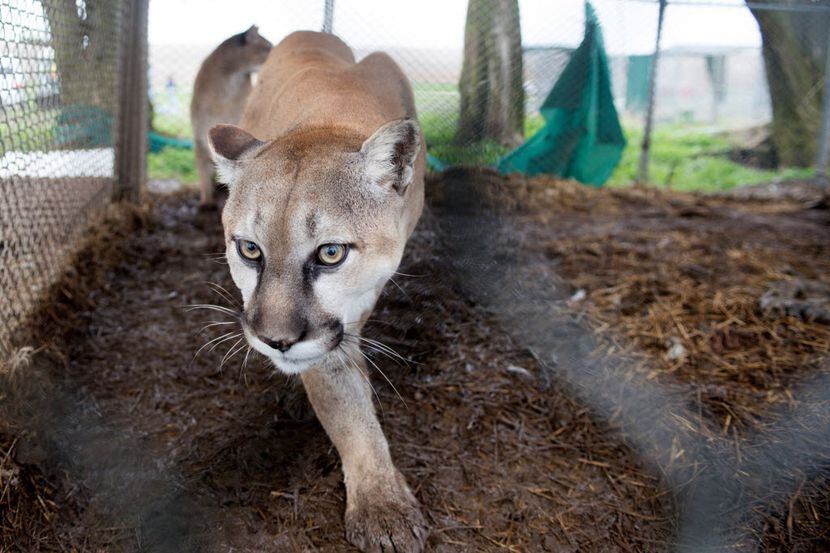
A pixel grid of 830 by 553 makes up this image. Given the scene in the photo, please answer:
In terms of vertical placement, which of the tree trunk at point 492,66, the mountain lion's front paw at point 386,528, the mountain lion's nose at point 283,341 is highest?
the tree trunk at point 492,66

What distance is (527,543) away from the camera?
6.72 feet

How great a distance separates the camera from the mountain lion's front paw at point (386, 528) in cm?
202

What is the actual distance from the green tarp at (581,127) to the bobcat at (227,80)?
1.78 meters

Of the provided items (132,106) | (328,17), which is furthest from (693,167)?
(132,106)

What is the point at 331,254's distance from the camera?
1.97 m

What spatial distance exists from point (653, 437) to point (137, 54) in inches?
162

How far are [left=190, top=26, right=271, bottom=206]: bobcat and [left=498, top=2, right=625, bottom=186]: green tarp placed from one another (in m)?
1.78

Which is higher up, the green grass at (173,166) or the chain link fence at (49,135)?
the chain link fence at (49,135)

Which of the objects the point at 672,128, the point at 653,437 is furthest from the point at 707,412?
the point at 672,128

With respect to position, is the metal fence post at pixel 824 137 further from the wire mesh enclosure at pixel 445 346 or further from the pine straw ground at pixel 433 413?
the pine straw ground at pixel 433 413

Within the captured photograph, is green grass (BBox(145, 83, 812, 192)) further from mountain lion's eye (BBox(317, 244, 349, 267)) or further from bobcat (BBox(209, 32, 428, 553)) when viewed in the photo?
mountain lion's eye (BBox(317, 244, 349, 267))

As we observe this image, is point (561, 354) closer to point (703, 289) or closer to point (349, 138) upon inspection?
point (703, 289)

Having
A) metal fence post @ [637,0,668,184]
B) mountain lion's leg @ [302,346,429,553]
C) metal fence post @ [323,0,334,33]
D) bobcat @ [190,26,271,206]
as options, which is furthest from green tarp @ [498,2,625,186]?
mountain lion's leg @ [302,346,429,553]

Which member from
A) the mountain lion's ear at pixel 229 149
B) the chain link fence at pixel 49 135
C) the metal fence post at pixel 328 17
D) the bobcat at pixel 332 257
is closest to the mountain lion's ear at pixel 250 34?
the metal fence post at pixel 328 17
